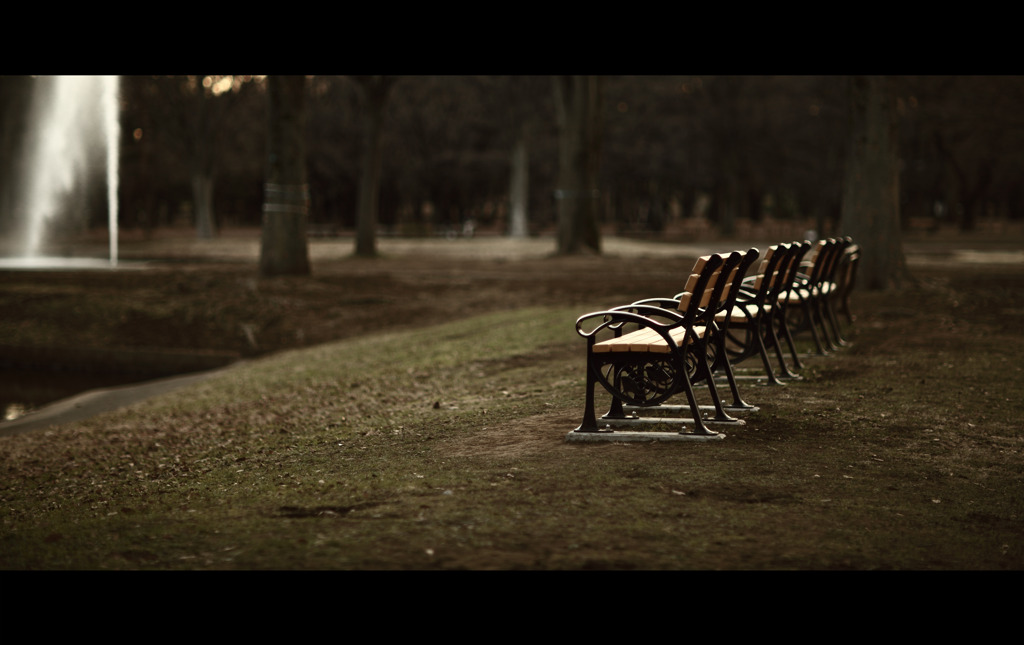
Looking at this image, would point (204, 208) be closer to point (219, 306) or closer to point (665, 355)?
point (219, 306)

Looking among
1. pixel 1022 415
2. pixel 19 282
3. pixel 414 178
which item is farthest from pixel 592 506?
pixel 414 178

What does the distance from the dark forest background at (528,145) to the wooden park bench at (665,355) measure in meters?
41.9

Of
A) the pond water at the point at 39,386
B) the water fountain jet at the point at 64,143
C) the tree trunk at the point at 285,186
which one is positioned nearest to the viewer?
the pond water at the point at 39,386

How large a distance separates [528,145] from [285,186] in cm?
3413

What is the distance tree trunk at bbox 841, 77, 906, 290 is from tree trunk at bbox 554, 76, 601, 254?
1271 cm

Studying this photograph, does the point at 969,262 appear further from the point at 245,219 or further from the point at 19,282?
the point at 245,219

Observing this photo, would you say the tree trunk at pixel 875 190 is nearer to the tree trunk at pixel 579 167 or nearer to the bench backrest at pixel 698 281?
the bench backrest at pixel 698 281

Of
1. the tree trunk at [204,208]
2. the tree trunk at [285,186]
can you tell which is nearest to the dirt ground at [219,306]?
the tree trunk at [285,186]

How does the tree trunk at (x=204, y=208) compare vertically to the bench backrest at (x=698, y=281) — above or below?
above

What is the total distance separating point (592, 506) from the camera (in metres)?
6.36

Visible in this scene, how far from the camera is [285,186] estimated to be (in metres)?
23.8

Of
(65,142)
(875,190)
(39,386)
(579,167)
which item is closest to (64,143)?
(65,142)

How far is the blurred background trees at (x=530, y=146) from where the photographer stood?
50.4 metres
